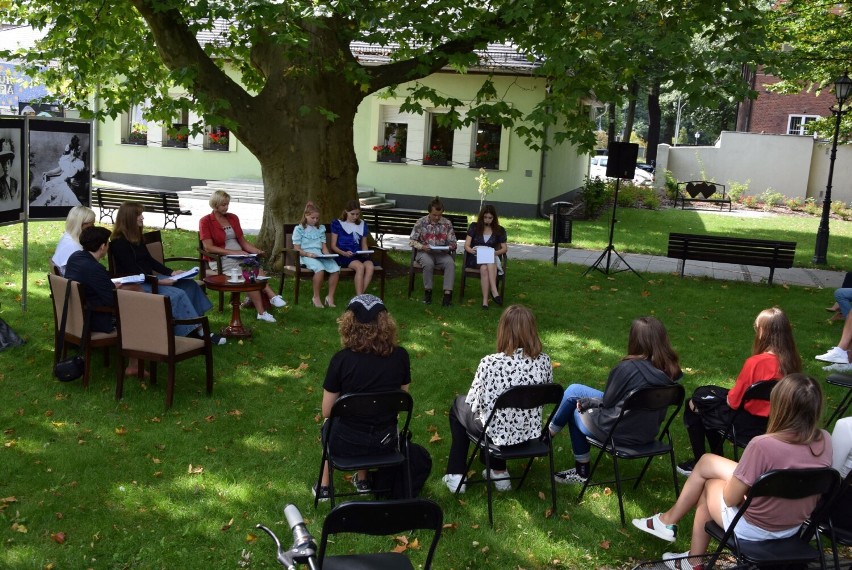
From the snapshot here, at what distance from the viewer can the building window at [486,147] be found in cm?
2445

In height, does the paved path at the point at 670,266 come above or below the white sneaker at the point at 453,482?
above

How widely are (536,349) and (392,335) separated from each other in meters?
0.95

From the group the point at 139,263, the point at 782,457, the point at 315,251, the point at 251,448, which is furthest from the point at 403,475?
the point at 315,251

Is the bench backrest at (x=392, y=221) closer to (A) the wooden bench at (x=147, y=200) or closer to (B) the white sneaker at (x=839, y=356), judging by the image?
(A) the wooden bench at (x=147, y=200)

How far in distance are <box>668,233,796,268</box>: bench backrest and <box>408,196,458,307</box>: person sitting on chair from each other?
187 inches

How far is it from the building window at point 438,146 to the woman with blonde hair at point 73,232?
17.2 meters

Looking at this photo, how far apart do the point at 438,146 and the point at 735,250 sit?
1195cm

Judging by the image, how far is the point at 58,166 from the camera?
1005 cm

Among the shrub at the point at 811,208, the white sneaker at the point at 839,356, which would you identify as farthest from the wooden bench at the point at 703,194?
the white sneaker at the point at 839,356

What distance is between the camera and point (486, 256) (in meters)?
11.6

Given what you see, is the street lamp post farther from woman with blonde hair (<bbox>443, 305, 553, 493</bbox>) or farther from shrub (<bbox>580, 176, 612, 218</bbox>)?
woman with blonde hair (<bbox>443, 305, 553, 493</bbox>)

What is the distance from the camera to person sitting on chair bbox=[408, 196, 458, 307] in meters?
11.7

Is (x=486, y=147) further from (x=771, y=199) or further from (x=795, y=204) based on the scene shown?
(x=795, y=204)

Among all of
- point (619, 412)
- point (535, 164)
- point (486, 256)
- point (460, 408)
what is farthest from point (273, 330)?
point (535, 164)
